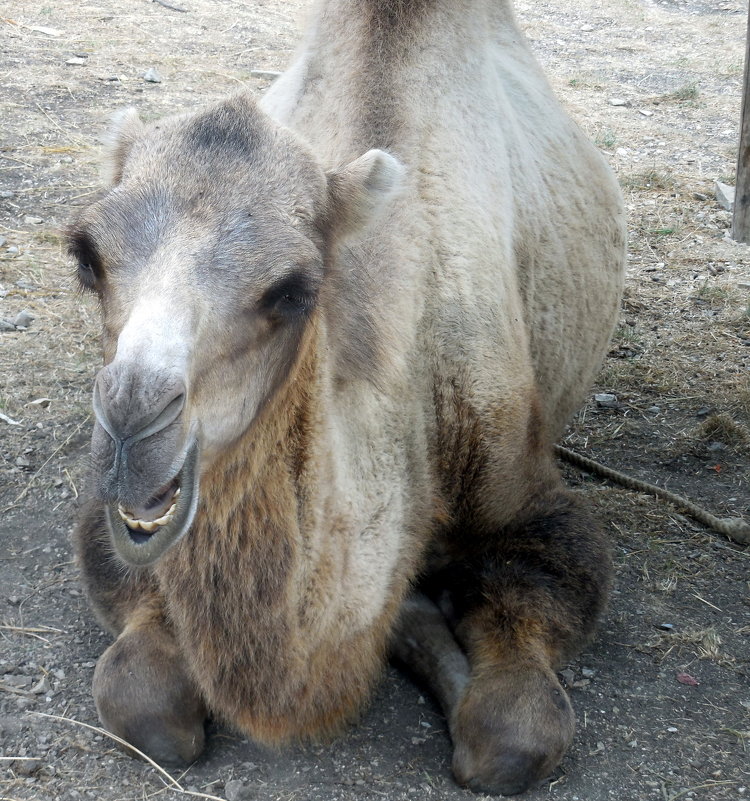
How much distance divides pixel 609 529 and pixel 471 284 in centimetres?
174

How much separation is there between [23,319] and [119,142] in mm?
3561

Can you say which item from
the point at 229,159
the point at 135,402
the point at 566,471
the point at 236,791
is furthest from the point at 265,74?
the point at 135,402

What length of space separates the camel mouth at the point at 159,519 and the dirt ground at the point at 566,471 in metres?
1.16

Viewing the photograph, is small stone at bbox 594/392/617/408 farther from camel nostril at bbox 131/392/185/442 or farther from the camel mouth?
camel nostril at bbox 131/392/185/442

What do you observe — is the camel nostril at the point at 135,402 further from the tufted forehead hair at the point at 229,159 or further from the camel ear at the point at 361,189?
the camel ear at the point at 361,189

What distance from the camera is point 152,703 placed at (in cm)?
361

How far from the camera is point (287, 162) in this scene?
3189mm

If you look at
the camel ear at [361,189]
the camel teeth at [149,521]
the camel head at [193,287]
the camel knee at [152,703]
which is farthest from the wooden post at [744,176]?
Answer: the camel teeth at [149,521]

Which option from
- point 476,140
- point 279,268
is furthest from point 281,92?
point 279,268

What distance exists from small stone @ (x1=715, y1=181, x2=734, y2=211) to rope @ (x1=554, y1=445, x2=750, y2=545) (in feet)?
14.7

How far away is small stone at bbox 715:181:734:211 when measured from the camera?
9.40 meters

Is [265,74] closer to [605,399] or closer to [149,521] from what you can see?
[605,399]

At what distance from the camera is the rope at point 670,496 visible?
519cm

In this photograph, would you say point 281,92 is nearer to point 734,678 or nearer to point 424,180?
point 424,180
